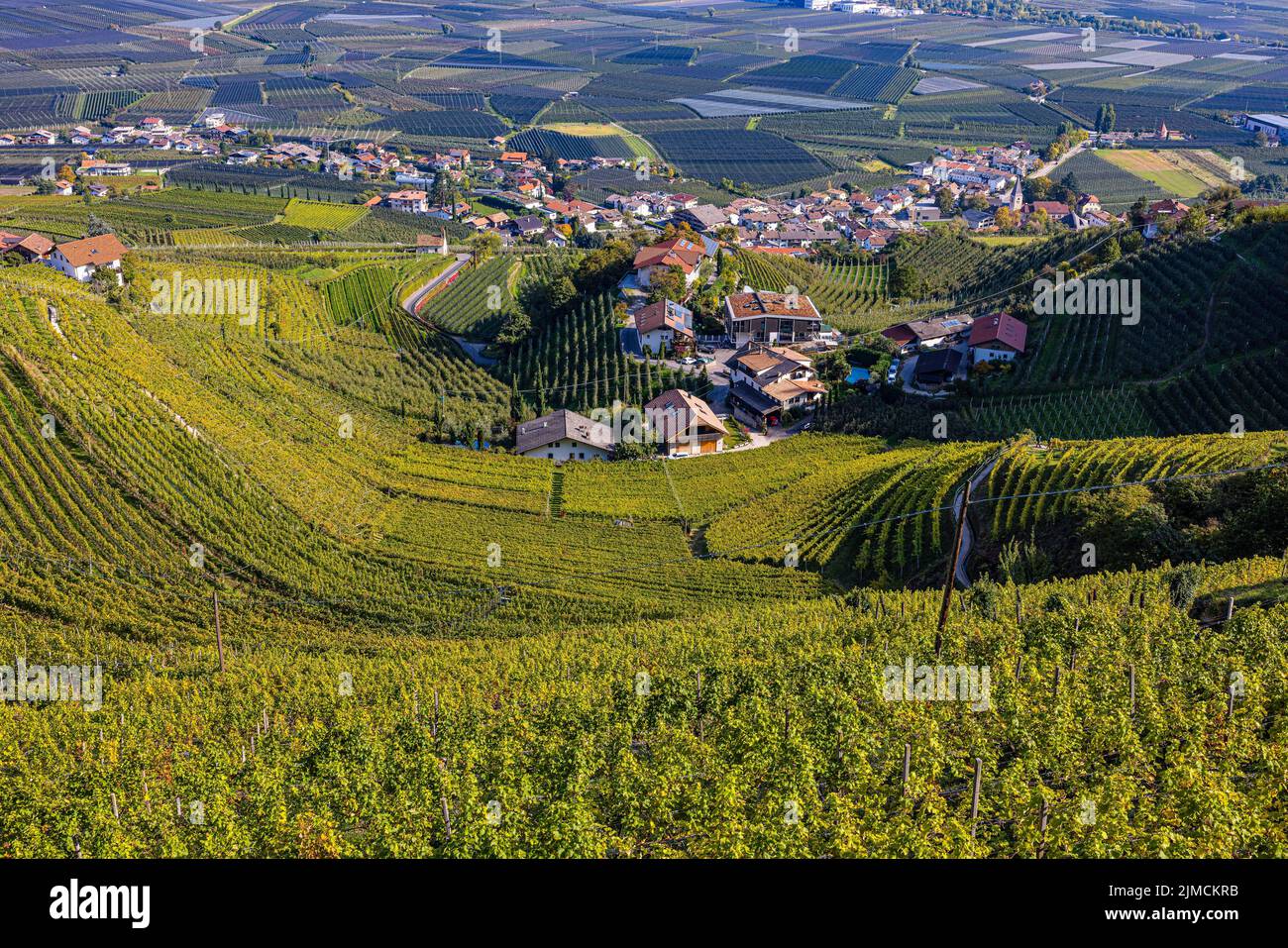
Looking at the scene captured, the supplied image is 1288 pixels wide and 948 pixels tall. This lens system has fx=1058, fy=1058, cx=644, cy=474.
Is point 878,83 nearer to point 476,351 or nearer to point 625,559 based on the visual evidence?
point 476,351

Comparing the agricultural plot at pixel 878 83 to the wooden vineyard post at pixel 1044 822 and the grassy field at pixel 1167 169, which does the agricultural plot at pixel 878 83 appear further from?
the wooden vineyard post at pixel 1044 822

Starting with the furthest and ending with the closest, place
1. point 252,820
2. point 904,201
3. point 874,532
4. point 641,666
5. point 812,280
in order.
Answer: point 904,201, point 812,280, point 874,532, point 641,666, point 252,820

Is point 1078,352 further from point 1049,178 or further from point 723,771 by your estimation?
point 1049,178

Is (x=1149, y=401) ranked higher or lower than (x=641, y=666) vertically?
higher

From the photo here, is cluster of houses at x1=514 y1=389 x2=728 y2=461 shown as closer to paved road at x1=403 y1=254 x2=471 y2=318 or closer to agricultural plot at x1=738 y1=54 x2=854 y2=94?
paved road at x1=403 y1=254 x2=471 y2=318

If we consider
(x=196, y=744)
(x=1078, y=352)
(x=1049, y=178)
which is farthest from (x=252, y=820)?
→ (x=1049, y=178)

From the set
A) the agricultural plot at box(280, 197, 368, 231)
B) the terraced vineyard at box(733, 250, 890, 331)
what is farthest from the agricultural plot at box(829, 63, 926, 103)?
the terraced vineyard at box(733, 250, 890, 331)
